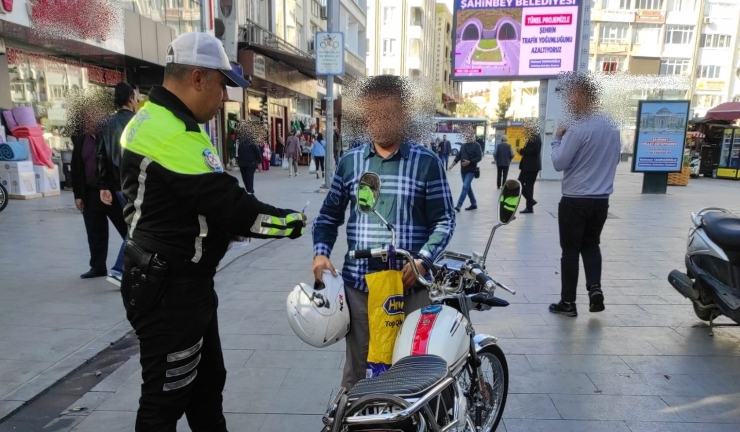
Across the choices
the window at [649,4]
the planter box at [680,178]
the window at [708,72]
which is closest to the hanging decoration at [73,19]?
the planter box at [680,178]

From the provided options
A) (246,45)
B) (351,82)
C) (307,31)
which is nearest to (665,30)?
(307,31)

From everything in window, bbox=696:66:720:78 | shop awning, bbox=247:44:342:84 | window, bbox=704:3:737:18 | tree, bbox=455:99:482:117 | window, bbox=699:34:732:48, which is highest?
window, bbox=704:3:737:18

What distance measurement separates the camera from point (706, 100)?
53406mm

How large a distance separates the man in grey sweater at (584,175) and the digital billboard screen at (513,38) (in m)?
13.3

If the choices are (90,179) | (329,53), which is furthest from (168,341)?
(329,53)

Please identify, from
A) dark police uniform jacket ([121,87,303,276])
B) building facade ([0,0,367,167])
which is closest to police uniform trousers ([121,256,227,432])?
dark police uniform jacket ([121,87,303,276])

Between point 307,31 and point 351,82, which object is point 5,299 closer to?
point 351,82

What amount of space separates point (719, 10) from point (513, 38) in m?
49.5

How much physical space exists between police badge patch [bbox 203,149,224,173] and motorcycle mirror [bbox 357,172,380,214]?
56 cm

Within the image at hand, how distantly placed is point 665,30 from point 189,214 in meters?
61.5

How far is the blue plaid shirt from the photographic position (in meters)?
2.33

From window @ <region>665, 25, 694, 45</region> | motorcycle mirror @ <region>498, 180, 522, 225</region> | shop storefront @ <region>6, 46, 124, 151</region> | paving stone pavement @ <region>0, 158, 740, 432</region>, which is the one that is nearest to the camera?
motorcycle mirror @ <region>498, 180, 522, 225</region>

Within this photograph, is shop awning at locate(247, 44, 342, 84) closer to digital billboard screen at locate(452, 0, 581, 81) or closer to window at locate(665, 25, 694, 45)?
digital billboard screen at locate(452, 0, 581, 81)

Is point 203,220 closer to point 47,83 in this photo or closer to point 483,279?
point 483,279
